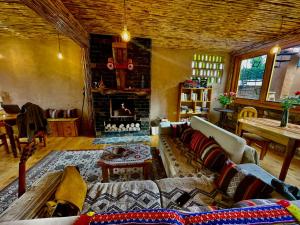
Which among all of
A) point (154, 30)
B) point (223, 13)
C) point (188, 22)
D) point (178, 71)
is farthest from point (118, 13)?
point (178, 71)

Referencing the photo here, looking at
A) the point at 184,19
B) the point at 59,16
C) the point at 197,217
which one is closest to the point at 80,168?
the point at 197,217

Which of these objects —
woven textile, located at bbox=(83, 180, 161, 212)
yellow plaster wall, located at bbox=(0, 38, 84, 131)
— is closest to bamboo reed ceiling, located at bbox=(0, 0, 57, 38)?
yellow plaster wall, located at bbox=(0, 38, 84, 131)

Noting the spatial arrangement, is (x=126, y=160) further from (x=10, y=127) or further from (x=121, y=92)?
(x=10, y=127)

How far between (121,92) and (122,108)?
0.52 meters

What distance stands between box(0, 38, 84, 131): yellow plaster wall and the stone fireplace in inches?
27.5

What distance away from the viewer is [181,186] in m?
1.26

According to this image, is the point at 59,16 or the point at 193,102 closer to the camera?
the point at 59,16

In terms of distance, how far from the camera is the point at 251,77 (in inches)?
152

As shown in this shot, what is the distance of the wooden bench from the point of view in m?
3.55

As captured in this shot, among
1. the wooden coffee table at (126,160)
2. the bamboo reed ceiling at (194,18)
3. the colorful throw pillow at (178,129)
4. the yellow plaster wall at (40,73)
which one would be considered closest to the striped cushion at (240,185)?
the wooden coffee table at (126,160)

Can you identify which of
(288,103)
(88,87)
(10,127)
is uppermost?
(88,87)

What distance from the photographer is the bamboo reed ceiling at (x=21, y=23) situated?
7.13 ft

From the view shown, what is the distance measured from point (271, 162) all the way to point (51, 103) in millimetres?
5332

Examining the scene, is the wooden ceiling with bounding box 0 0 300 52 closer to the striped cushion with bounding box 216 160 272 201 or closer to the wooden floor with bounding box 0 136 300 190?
the striped cushion with bounding box 216 160 272 201
